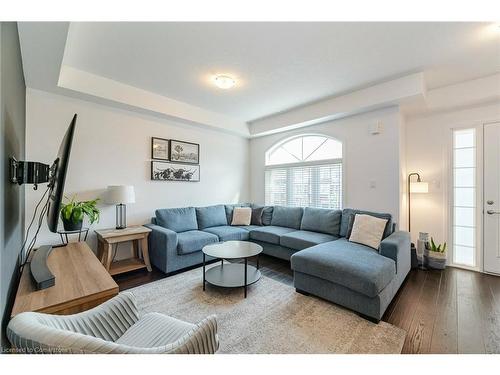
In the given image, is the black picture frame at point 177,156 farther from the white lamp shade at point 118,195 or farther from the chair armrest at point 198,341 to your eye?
the chair armrest at point 198,341

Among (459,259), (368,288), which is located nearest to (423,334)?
(368,288)

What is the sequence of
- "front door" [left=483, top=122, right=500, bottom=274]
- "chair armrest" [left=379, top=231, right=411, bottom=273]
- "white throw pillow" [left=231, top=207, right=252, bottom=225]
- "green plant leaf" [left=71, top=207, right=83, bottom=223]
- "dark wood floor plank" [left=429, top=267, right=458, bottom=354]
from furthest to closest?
"white throw pillow" [left=231, top=207, right=252, bottom=225] < "front door" [left=483, top=122, right=500, bottom=274] < "green plant leaf" [left=71, top=207, right=83, bottom=223] < "chair armrest" [left=379, top=231, right=411, bottom=273] < "dark wood floor plank" [left=429, top=267, right=458, bottom=354]

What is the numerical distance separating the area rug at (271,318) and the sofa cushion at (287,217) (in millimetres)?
1333

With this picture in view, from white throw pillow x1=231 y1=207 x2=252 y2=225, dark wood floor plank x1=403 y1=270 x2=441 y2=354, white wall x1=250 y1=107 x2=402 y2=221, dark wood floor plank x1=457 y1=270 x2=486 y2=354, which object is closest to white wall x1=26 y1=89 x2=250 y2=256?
white throw pillow x1=231 y1=207 x2=252 y2=225

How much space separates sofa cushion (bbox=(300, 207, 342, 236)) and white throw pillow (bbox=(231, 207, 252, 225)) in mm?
1051

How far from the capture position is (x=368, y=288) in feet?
5.90

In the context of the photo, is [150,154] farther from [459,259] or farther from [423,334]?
[459,259]

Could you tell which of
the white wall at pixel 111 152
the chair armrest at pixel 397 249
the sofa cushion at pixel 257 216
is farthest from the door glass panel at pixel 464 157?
the white wall at pixel 111 152

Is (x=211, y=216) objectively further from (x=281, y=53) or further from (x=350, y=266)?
(x=281, y=53)

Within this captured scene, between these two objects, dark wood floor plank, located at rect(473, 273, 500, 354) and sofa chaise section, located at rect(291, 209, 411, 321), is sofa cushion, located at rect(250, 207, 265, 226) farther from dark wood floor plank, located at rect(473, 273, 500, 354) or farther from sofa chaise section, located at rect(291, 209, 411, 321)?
dark wood floor plank, located at rect(473, 273, 500, 354)

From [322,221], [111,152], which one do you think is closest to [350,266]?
[322,221]

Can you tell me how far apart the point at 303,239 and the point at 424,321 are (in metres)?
1.43

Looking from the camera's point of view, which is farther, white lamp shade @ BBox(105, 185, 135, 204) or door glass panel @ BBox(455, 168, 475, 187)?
door glass panel @ BBox(455, 168, 475, 187)

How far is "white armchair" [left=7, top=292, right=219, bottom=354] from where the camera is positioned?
70 cm
